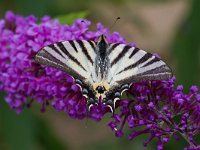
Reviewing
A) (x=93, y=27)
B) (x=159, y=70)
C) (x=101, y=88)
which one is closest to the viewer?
(x=159, y=70)

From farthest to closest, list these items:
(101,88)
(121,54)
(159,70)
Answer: (121,54), (101,88), (159,70)

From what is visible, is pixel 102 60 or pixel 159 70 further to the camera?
pixel 102 60

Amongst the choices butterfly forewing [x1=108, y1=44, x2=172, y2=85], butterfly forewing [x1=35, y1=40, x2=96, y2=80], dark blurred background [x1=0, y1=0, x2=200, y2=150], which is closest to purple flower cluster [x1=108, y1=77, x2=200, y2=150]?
butterfly forewing [x1=108, y1=44, x2=172, y2=85]

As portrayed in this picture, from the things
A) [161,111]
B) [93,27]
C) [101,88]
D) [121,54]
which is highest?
[93,27]

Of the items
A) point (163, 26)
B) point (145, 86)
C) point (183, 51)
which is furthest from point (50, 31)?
point (163, 26)

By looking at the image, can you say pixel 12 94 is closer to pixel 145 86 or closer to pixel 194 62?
pixel 145 86

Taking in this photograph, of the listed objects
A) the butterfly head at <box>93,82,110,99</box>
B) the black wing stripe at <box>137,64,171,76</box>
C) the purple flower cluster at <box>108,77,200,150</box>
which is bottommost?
the purple flower cluster at <box>108,77,200,150</box>

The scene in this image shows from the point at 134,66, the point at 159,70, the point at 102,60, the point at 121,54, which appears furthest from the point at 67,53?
the point at 159,70

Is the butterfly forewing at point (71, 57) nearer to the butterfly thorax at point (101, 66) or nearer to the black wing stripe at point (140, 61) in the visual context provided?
the butterfly thorax at point (101, 66)

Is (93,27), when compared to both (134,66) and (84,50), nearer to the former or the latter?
(84,50)

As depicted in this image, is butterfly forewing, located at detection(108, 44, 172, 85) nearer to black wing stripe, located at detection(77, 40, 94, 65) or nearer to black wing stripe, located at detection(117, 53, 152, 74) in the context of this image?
black wing stripe, located at detection(117, 53, 152, 74)
